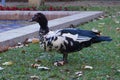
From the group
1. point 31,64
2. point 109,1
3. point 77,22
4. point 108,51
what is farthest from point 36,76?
point 109,1

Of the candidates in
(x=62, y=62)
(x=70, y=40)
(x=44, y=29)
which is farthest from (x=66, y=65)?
(x=44, y=29)

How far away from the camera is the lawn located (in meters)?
4.84

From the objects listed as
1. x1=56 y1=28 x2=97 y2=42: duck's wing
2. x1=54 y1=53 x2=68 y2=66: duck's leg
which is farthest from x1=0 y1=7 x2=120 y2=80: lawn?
x1=56 y1=28 x2=97 y2=42: duck's wing

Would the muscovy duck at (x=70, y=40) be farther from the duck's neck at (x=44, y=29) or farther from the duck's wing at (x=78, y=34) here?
the duck's neck at (x=44, y=29)

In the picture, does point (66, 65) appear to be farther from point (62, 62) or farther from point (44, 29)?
point (44, 29)

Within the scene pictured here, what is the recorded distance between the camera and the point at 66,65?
5.45 m

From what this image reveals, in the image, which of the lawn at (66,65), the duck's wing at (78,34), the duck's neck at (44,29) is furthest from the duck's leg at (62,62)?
the duck's neck at (44,29)

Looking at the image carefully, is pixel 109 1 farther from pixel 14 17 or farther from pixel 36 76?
pixel 36 76

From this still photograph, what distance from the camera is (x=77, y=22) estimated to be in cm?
1058

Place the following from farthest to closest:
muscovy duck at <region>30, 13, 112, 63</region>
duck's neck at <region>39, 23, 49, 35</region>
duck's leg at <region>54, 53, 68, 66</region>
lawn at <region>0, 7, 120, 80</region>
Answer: duck's neck at <region>39, 23, 49, 35</region> < duck's leg at <region>54, 53, 68, 66</region> < muscovy duck at <region>30, 13, 112, 63</region> < lawn at <region>0, 7, 120, 80</region>

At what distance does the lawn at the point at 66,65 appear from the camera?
4836mm

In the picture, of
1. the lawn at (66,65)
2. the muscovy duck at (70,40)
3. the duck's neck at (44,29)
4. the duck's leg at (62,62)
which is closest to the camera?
the lawn at (66,65)

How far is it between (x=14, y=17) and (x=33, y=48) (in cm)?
643

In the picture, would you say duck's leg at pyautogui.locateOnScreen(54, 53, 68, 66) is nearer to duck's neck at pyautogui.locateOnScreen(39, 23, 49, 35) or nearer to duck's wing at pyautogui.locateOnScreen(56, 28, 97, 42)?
duck's wing at pyautogui.locateOnScreen(56, 28, 97, 42)
